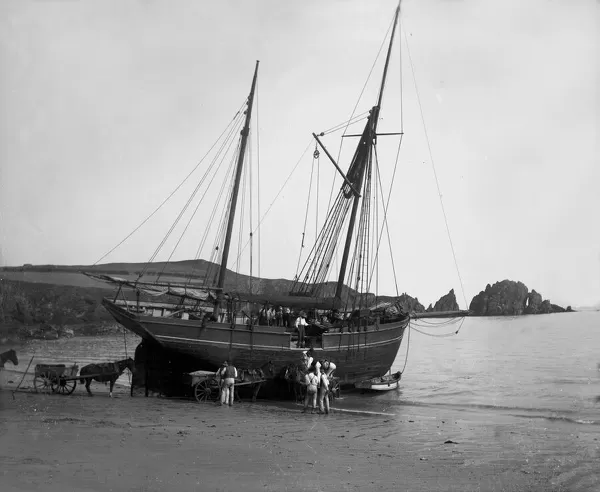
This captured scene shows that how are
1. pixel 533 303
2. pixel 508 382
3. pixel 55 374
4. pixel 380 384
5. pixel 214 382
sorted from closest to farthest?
pixel 55 374 < pixel 214 382 < pixel 380 384 < pixel 508 382 < pixel 533 303

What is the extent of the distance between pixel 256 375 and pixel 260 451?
11233 millimetres

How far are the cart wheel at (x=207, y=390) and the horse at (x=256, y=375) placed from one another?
3.13 feet

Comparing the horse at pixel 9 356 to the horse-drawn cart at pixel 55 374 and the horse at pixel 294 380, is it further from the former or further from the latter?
the horse at pixel 294 380

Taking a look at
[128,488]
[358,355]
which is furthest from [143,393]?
[128,488]

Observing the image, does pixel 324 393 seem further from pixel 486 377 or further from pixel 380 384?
pixel 486 377

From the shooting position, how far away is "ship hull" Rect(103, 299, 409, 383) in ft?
75.3

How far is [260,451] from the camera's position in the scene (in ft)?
41.7

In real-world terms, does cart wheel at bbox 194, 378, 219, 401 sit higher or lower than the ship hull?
lower

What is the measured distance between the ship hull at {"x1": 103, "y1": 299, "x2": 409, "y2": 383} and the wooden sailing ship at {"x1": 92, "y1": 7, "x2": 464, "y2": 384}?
0.12 ft

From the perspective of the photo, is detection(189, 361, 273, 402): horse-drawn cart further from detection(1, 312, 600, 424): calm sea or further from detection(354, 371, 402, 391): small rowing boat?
detection(354, 371, 402, 391): small rowing boat

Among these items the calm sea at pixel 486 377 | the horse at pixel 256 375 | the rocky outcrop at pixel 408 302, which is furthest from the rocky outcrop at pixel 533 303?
the horse at pixel 256 375

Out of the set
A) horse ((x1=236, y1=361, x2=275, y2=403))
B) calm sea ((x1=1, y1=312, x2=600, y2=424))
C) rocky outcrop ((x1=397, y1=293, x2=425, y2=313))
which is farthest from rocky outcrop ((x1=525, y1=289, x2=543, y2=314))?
horse ((x1=236, y1=361, x2=275, y2=403))

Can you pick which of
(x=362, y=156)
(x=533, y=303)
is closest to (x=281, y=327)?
(x=362, y=156)

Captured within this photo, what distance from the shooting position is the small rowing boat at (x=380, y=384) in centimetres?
2891
